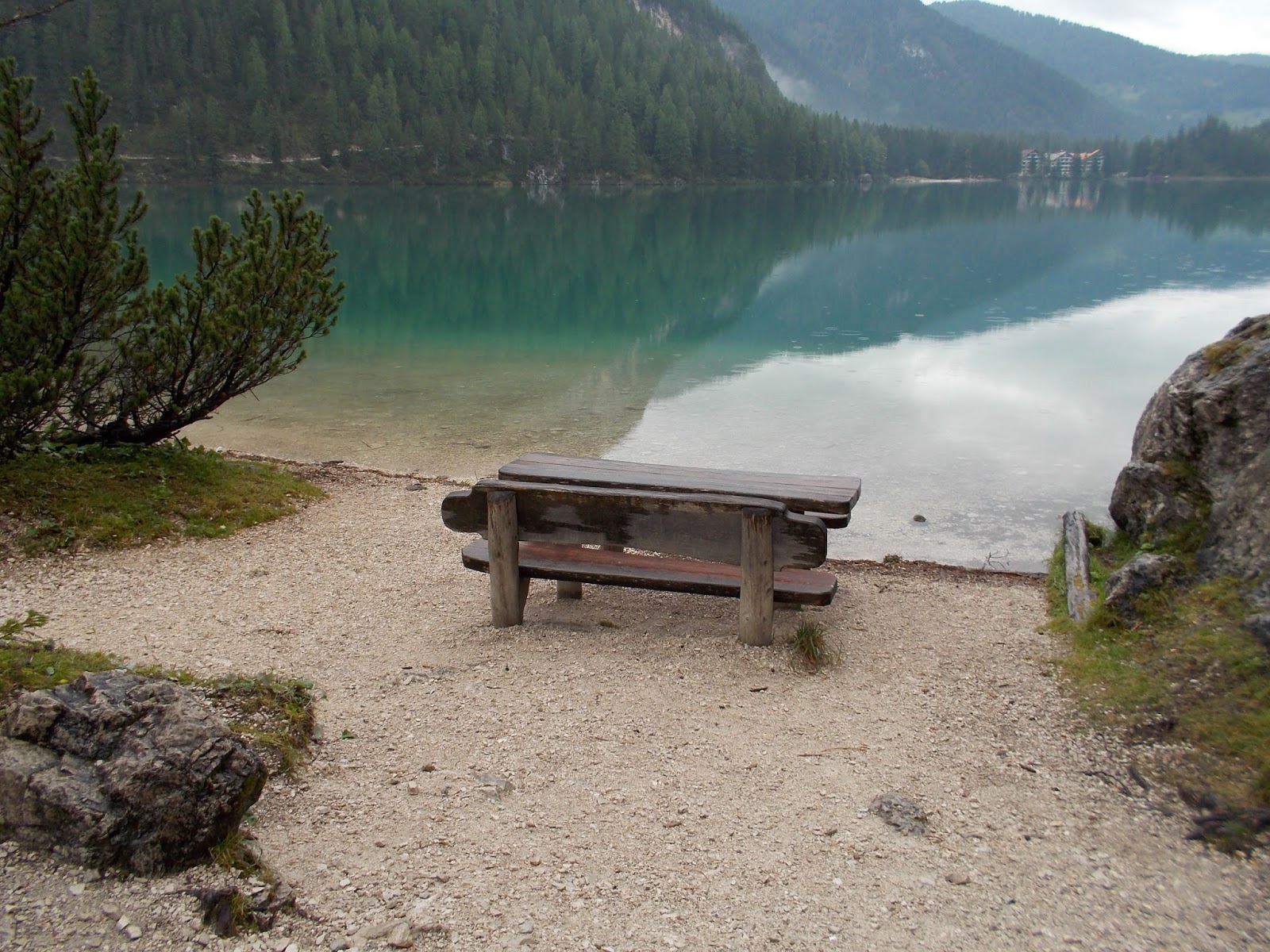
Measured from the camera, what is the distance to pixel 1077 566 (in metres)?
8.84

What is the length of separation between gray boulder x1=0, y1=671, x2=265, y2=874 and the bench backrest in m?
2.84

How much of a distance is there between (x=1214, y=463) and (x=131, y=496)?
9.25 metres

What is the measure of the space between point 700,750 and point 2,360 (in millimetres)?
6964

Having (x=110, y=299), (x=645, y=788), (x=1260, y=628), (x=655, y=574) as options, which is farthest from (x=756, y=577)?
(x=110, y=299)

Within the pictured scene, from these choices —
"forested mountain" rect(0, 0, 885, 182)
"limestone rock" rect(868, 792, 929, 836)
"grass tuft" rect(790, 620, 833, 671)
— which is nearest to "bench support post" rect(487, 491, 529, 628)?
"grass tuft" rect(790, 620, 833, 671)

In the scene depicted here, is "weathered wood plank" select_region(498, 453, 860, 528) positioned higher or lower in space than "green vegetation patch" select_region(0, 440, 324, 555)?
higher

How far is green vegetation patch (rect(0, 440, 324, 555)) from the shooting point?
8547 mm

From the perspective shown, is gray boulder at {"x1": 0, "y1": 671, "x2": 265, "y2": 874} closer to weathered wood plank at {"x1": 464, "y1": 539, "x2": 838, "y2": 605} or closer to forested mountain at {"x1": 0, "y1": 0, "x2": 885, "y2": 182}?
weathered wood plank at {"x1": 464, "y1": 539, "x2": 838, "y2": 605}

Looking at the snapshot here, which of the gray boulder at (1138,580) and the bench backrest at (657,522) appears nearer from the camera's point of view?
the bench backrest at (657,522)

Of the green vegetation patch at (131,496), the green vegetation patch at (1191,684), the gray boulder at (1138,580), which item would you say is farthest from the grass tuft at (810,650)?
the green vegetation patch at (131,496)

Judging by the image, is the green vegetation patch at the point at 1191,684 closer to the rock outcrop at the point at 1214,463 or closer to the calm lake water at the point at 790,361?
the rock outcrop at the point at 1214,463

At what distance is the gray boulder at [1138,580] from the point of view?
23.0 feet

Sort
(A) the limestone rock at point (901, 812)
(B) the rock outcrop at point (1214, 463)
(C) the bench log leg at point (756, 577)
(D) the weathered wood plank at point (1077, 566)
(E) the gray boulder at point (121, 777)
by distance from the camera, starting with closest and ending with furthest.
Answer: (E) the gray boulder at point (121, 777)
(A) the limestone rock at point (901, 812)
(C) the bench log leg at point (756, 577)
(B) the rock outcrop at point (1214, 463)
(D) the weathered wood plank at point (1077, 566)

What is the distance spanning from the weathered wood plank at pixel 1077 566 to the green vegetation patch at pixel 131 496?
7.28 metres
